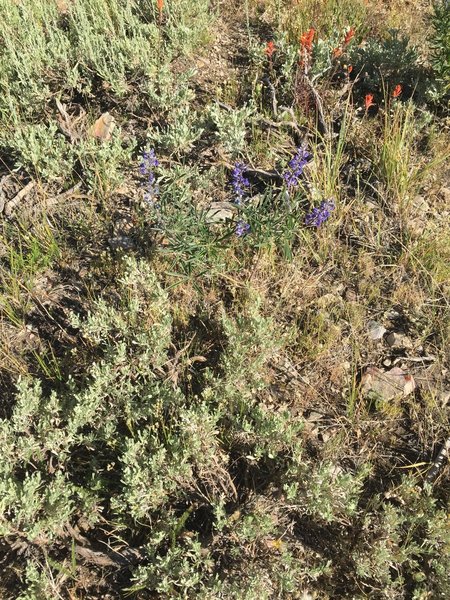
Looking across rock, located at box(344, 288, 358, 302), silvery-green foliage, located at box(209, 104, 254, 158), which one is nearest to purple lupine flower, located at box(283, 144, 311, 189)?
silvery-green foliage, located at box(209, 104, 254, 158)

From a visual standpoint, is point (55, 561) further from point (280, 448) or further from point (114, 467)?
Result: point (280, 448)

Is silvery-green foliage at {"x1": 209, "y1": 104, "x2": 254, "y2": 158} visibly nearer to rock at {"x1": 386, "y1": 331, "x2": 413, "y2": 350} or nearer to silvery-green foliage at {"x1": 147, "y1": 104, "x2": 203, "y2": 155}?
silvery-green foliage at {"x1": 147, "y1": 104, "x2": 203, "y2": 155}

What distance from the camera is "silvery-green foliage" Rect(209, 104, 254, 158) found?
3850 mm

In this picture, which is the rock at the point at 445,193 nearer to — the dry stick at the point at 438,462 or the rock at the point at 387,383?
the rock at the point at 387,383

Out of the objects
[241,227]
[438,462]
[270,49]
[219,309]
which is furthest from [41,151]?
[438,462]

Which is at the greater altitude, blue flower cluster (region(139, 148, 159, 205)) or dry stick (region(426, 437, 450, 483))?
blue flower cluster (region(139, 148, 159, 205))

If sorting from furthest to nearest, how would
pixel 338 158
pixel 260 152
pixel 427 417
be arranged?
1. pixel 260 152
2. pixel 338 158
3. pixel 427 417

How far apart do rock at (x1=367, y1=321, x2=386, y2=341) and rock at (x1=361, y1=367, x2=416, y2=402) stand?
233 mm

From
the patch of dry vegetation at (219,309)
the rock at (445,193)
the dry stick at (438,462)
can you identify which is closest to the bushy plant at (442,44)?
the patch of dry vegetation at (219,309)

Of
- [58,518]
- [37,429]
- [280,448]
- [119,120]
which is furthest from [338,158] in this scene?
[58,518]

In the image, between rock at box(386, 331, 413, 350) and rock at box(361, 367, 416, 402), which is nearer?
rock at box(361, 367, 416, 402)

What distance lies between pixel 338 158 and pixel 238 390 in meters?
1.94

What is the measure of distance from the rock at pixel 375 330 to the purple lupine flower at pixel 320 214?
0.76 metres

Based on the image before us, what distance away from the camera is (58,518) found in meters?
2.46
